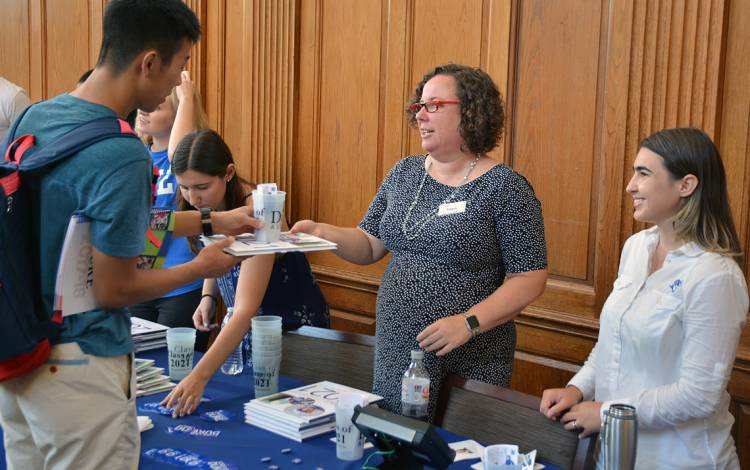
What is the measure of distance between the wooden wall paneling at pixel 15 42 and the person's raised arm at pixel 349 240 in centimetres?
432

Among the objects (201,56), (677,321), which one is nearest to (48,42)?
(201,56)

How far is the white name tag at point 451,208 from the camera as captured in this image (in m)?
2.27

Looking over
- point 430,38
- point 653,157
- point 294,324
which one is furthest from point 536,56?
point 294,324

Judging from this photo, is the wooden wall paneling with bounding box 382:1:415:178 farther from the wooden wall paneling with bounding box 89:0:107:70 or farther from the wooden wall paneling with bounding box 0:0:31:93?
the wooden wall paneling with bounding box 0:0:31:93

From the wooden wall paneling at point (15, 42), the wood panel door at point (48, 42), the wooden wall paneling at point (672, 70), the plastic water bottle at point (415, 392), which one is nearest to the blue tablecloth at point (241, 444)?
the plastic water bottle at point (415, 392)

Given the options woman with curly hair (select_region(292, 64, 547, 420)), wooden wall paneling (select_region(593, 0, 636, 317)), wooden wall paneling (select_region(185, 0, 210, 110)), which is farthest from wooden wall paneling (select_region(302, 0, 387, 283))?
woman with curly hair (select_region(292, 64, 547, 420))

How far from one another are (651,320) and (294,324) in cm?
115

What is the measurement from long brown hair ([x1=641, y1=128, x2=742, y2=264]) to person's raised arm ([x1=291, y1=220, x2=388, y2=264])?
1.02m

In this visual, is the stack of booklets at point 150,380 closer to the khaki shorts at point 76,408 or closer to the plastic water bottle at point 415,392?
the khaki shorts at point 76,408

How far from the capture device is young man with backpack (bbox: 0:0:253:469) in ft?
4.60

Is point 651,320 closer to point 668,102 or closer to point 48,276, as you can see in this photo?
point 668,102

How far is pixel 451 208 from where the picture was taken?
2.28 m

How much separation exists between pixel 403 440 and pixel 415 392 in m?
0.46

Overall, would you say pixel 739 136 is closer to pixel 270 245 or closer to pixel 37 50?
pixel 270 245
